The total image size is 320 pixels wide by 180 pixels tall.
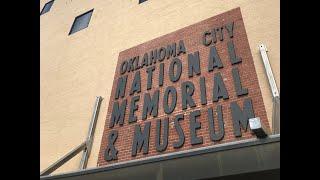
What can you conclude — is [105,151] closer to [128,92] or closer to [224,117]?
[128,92]

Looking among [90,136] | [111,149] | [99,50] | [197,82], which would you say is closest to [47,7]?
[99,50]

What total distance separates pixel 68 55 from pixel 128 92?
15.4 feet

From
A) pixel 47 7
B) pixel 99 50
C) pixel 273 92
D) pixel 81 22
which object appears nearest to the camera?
pixel 273 92

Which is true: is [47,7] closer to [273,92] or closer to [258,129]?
[273,92]

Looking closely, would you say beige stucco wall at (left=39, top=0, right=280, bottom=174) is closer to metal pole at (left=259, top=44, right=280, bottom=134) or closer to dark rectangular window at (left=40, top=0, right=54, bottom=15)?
metal pole at (left=259, top=44, right=280, bottom=134)

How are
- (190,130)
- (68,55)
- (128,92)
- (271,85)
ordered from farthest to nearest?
(68,55), (128,92), (190,130), (271,85)

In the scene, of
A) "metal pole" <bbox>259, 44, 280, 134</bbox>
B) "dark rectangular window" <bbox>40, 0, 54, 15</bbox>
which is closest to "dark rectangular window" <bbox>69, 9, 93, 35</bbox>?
"dark rectangular window" <bbox>40, 0, 54, 15</bbox>

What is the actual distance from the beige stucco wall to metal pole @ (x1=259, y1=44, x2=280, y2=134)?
18cm

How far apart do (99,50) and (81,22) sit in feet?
9.88

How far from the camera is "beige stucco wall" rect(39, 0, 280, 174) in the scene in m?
9.76

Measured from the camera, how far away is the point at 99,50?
1317 cm
